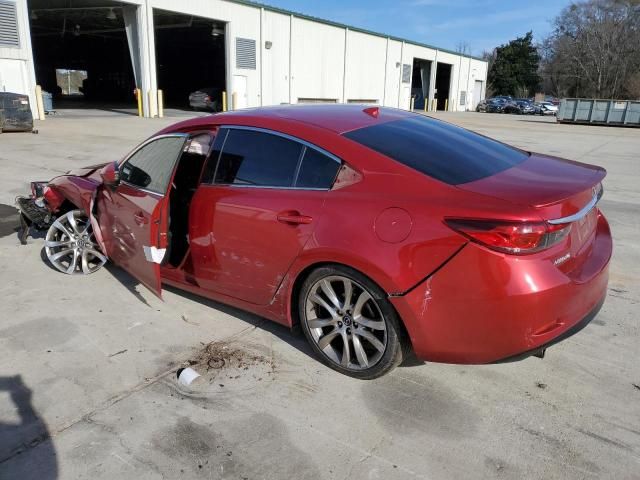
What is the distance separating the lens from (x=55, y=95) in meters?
45.7

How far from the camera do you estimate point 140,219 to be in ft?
12.3

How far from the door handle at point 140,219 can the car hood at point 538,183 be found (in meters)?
2.26

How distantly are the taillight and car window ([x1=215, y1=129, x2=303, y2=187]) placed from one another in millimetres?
1183

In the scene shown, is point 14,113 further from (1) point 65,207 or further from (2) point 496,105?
(2) point 496,105

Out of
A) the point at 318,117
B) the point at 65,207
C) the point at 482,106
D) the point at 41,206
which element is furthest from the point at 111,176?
the point at 482,106

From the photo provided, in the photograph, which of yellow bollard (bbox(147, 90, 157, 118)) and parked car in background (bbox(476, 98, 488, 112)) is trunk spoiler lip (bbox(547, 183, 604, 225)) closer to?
yellow bollard (bbox(147, 90, 157, 118))

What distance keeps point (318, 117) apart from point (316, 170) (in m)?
0.52

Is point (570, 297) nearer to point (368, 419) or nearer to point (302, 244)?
point (368, 419)

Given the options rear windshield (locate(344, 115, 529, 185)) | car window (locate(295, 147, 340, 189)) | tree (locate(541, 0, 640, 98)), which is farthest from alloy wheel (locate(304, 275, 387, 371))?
tree (locate(541, 0, 640, 98))

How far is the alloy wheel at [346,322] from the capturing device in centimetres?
289

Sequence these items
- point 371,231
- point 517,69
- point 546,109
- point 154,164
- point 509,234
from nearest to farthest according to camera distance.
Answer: point 509,234 < point 371,231 < point 154,164 < point 546,109 < point 517,69

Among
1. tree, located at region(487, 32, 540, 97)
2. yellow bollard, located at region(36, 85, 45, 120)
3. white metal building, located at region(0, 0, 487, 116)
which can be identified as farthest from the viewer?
tree, located at region(487, 32, 540, 97)

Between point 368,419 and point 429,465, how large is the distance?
0.43 metres

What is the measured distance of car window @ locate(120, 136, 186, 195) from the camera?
3768mm
